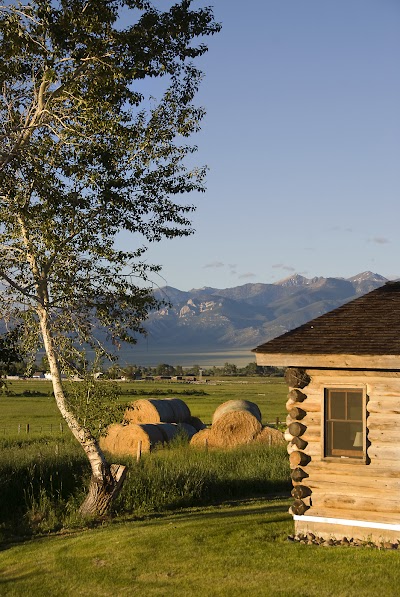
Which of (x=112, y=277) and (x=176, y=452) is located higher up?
(x=112, y=277)

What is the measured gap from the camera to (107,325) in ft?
68.4

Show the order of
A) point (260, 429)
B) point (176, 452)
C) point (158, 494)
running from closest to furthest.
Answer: point (158, 494), point (176, 452), point (260, 429)

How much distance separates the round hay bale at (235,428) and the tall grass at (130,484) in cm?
494

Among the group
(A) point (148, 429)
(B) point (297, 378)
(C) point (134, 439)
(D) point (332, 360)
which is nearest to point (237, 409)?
(A) point (148, 429)

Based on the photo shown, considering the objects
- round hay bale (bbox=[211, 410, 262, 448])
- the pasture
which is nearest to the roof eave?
the pasture

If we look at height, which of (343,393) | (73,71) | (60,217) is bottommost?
(343,393)

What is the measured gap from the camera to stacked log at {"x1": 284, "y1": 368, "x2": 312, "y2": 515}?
15484 mm

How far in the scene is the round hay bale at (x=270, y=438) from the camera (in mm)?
31766

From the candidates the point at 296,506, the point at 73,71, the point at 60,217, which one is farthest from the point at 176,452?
the point at 73,71

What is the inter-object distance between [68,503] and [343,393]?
9.03m

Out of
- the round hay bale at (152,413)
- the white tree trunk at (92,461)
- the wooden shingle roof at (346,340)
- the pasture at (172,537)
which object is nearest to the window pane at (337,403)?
the wooden shingle roof at (346,340)

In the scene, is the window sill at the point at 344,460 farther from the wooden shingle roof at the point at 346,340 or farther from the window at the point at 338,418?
the wooden shingle roof at the point at 346,340

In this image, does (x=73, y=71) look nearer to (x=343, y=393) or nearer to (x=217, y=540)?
(x=343, y=393)

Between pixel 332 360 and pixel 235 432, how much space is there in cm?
1821
